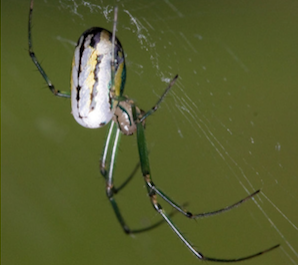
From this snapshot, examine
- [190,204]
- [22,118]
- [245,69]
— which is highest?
[22,118]

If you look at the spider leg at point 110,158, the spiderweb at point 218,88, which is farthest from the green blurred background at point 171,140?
the spider leg at point 110,158

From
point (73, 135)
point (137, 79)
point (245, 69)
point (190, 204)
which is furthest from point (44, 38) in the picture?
point (190, 204)

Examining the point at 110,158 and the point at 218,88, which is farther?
the point at 218,88

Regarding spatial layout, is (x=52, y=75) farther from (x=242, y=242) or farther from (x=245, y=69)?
(x=242, y=242)

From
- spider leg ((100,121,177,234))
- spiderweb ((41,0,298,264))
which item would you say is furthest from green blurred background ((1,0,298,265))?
spider leg ((100,121,177,234))

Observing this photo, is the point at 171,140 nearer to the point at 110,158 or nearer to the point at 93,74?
the point at 110,158

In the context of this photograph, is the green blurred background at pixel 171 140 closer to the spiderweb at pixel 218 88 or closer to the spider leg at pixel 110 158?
the spiderweb at pixel 218 88

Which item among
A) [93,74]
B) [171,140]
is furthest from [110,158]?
[171,140]
